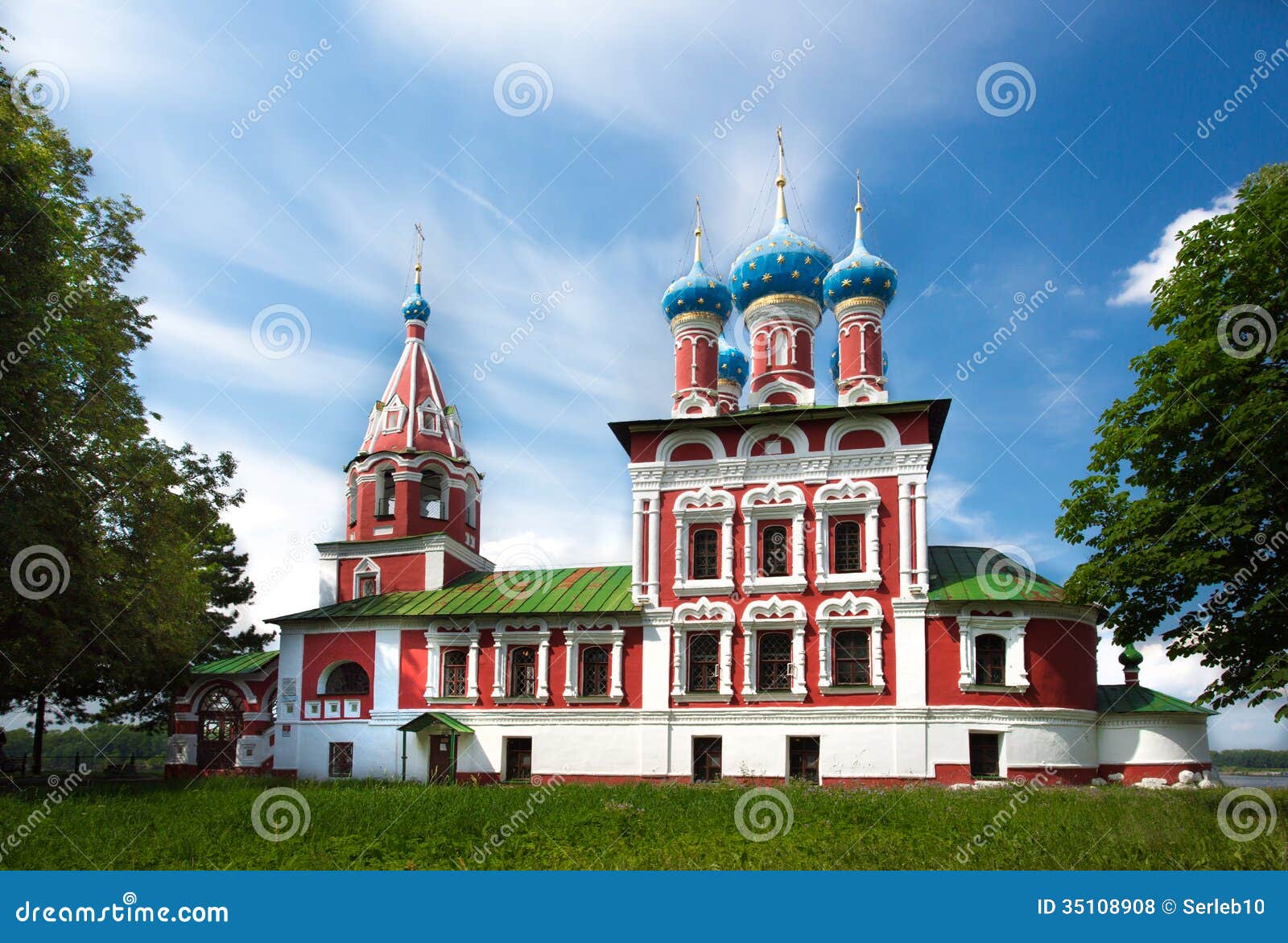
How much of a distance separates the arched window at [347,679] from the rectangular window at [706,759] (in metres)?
8.28

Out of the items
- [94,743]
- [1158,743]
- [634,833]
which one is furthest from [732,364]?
[94,743]

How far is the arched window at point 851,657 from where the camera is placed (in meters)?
20.7

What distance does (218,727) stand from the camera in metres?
25.4

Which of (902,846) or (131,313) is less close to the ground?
(131,313)

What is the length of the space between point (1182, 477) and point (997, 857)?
7.02 m

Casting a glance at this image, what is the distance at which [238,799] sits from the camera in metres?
15.2

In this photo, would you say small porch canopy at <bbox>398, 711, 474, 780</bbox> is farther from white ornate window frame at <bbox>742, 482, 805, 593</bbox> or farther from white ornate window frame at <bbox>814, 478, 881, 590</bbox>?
white ornate window frame at <bbox>814, 478, 881, 590</bbox>

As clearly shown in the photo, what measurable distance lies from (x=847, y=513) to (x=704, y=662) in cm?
460

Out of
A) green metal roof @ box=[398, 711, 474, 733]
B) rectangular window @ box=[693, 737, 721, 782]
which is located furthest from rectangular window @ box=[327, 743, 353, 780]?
rectangular window @ box=[693, 737, 721, 782]

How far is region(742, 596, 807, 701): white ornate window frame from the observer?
68.1 ft

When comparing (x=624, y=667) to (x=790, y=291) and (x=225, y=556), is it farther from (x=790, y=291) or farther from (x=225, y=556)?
(x=225, y=556)

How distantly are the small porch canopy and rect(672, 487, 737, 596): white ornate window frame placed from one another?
5869 mm

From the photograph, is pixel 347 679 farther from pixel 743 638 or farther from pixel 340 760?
pixel 743 638

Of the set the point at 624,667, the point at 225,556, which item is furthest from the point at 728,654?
the point at 225,556
